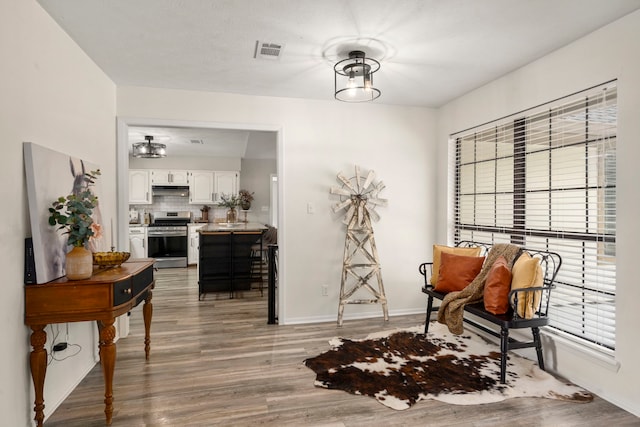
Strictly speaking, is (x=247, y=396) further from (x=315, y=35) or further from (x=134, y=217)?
(x=134, y=217)

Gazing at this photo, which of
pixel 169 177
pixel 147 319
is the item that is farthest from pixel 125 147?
pixel 169 177

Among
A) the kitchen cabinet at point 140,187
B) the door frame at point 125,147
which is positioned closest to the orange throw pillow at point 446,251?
the door frame at point 125,147

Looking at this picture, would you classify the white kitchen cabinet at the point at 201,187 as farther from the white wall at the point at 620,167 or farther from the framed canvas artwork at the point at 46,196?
the white wall at the point at 620,167

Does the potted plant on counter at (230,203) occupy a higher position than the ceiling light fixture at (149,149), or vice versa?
→ the ceiling light fixture at (149,149)

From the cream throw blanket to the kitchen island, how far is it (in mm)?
3258

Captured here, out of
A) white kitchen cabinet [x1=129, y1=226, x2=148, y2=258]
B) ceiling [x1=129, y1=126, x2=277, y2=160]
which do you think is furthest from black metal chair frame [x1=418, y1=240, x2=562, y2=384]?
white kitchen cabinet [x1=129, y1=226, x2=148, y2=258]

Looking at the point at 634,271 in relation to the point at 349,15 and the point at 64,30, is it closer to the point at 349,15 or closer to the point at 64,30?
the point at 349,15

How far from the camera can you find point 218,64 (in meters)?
3.20

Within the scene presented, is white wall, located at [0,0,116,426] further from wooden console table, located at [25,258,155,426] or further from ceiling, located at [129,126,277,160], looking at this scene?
ceiling, located at [129,126,277,160]

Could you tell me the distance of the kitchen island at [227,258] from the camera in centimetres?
549

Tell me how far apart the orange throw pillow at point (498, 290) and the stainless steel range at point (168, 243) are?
6.44m

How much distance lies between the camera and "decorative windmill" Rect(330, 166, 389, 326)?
4.12 meters

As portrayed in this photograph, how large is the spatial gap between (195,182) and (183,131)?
91.9 inches

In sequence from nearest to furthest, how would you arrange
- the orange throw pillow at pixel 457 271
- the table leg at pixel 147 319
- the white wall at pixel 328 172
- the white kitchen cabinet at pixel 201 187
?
the table leg at pixel 147 319 → the orange throw pillow at pixel 457 271 → the white wall at pixel 328 172 → the white kitchen cabinet at pixel 201 187
